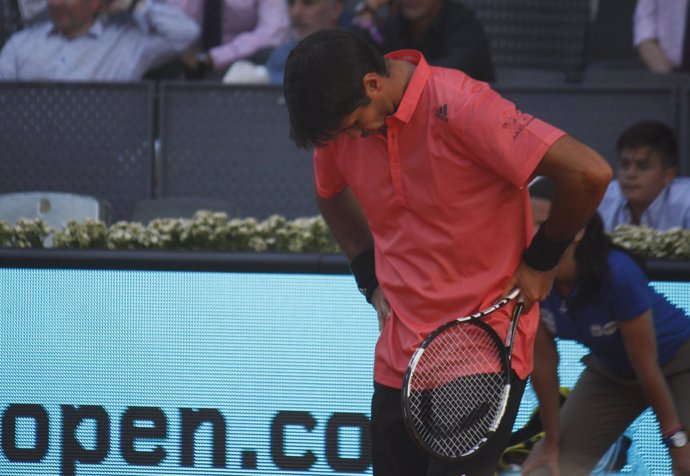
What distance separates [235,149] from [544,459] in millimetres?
3525

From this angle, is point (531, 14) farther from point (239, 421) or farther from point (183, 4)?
point (239, 421)

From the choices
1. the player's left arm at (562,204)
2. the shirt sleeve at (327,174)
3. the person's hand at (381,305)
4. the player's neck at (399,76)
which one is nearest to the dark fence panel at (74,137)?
the shirt sleeve at (327,174)

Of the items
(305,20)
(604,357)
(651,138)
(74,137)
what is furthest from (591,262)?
(74,137)

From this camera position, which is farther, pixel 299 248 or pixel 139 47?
pixel 139 47

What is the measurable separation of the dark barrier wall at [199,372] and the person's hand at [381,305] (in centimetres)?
79

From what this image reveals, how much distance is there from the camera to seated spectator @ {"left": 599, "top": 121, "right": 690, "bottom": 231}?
5199mm

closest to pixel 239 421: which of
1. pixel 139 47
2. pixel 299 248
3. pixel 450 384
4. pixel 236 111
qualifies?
pixel 299 248

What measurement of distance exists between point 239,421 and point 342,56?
173 cm

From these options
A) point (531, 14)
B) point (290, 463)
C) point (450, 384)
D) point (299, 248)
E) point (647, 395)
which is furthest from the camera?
point (531, 14)

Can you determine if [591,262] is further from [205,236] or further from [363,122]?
[205,236]

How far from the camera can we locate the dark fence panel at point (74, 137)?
6.48 metres

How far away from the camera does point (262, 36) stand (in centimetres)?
691

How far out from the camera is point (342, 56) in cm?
232

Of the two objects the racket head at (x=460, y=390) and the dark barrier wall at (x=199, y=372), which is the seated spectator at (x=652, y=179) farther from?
the racket head at (x=460, y=390)
